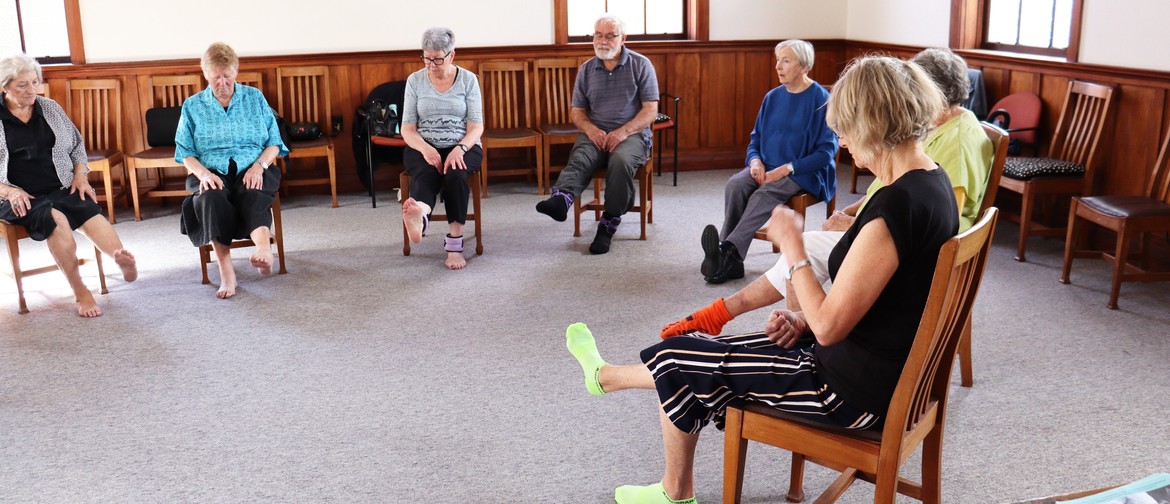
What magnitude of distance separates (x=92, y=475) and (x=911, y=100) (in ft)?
7.75

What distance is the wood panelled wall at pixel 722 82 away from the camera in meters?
4.91

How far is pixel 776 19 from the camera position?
24.3 feet

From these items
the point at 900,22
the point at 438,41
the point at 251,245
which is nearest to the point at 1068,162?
the point at 900,22

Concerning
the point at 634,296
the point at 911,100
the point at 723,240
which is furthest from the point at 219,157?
the point at 911,100

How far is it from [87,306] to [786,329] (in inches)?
126

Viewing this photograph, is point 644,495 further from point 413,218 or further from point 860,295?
point 413,218

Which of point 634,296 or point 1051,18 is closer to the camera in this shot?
point 634,296

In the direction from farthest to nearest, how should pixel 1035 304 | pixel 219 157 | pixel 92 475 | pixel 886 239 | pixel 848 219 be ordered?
pixel 219 157 → pixel 1035 304 → pixel 848 219 → pixel 92 475 → pixel 886 239

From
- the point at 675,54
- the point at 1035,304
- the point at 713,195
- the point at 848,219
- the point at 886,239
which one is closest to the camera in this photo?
the point at 886,239

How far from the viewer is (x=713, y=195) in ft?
21.4

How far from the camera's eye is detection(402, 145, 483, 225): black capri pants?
16.3ft

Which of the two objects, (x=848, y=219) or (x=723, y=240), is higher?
(x=848, y=219)

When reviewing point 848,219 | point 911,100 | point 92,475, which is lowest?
point 92,475

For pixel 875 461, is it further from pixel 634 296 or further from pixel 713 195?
pixel 713 195
